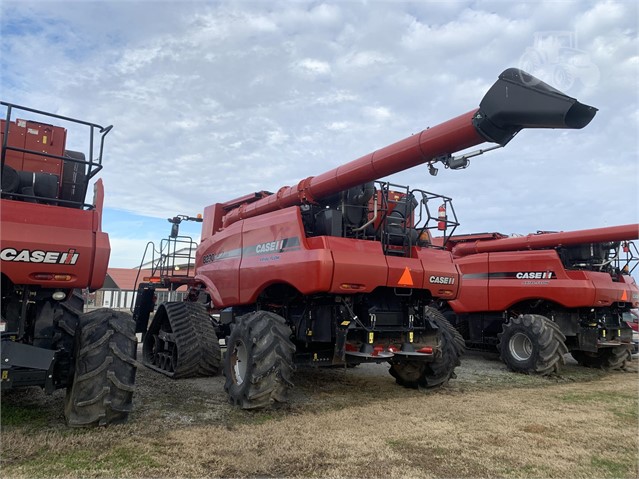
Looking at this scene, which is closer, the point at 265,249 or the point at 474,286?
the point at 265,249

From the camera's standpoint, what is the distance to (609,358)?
35.6ft

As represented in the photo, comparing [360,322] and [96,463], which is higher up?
[360,322]

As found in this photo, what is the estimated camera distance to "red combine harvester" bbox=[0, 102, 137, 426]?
4176 mm

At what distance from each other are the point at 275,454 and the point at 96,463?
1.45 m

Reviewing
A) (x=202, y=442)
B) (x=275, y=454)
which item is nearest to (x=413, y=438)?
(x=275, y=454)

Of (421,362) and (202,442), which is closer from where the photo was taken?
(202,442)

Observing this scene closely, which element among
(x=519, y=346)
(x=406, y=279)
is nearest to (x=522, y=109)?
(x=406, y=279)

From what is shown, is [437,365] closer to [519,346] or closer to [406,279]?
[406,279]

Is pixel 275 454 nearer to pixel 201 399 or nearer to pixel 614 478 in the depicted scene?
pixel 201 399

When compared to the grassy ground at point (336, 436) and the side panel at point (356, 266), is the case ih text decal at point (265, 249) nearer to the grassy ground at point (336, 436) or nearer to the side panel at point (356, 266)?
the side panel at point (356, 266)

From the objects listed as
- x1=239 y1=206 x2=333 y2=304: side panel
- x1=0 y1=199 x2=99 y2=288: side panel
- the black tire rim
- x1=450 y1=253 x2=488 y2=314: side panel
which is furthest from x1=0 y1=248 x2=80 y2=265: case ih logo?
x1=450 y1=253 x2=488 y2=314: side panel

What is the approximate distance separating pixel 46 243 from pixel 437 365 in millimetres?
5516

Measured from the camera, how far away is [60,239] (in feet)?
14.1

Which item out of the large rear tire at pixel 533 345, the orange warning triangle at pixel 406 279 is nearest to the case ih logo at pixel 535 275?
the large rear tire at pixel 533 345
